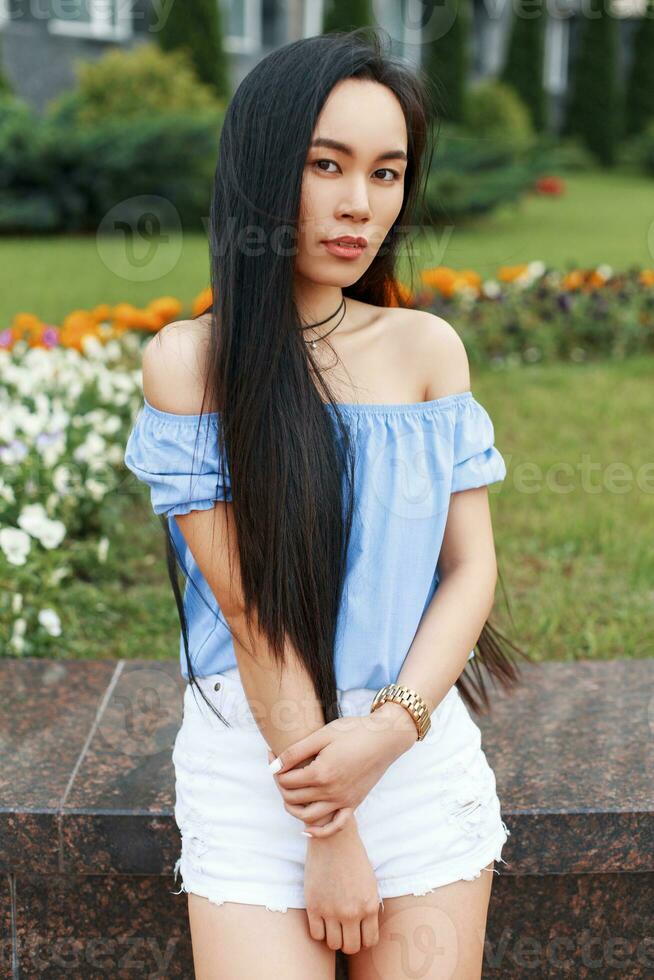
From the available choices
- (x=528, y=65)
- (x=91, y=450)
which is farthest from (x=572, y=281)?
(x=528, y=65)

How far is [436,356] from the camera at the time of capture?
1640 millimetres

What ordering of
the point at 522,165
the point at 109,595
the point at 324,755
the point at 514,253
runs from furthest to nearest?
the point at 522,165
the point at 514,253
the point at 109,595
the point at 324,755

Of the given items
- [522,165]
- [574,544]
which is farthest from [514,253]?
[574,544]

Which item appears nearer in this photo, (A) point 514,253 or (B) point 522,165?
(A) point 514,253

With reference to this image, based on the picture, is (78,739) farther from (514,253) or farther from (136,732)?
(514,253)

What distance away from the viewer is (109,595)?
3150mm

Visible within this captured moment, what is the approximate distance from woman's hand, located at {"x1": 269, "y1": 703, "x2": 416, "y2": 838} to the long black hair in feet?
0.33

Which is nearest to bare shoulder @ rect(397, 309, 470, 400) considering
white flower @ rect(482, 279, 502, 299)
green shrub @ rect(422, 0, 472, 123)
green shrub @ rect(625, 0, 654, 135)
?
white flower @ rect(482, 279, 502, 299)

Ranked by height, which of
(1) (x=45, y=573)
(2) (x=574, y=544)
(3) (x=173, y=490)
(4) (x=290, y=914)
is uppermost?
(3) (x=173, y=490)

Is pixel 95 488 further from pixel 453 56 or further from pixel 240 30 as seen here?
pixel 453 56

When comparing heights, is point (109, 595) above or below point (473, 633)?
below

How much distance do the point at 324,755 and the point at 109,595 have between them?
72.1 inches

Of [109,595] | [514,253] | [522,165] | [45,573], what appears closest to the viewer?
[45,573]

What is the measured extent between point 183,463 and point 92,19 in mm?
16437
